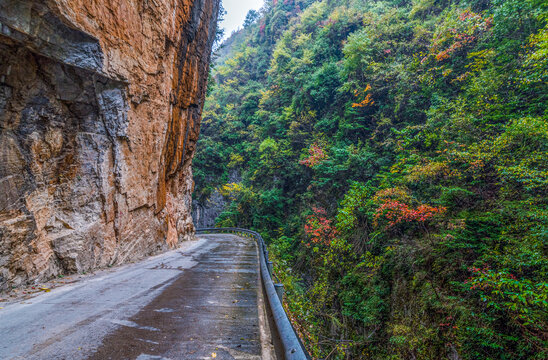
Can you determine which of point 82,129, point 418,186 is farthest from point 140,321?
point 418,186

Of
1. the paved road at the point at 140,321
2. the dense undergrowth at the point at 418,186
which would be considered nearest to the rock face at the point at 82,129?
the paved road at the point at 140,321

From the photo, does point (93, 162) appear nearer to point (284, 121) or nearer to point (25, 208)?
point (25, 208)

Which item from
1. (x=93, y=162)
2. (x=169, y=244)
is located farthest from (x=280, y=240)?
(x=93, y=162)

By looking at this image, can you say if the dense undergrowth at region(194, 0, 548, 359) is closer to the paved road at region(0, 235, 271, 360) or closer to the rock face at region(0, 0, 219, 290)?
the paved road at region(0, 235, 271, 360)

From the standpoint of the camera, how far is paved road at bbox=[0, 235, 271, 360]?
2959 mm

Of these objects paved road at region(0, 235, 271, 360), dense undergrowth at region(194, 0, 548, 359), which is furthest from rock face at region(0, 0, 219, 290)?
dense undergrowth at region(194, 0, 548, 359)

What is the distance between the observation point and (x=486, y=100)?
939cm

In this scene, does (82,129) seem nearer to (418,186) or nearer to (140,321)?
(140,321)

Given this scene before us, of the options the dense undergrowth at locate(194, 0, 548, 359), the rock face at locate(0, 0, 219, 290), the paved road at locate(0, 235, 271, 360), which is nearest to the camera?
the paved road at locate(0, 235, 271, 360)

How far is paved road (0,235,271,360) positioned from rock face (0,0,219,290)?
60.8 inches

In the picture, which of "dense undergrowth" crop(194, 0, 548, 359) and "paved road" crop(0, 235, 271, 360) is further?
"dense undergrowth" crop(194, 0, 548, 359)

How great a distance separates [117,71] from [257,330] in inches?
339

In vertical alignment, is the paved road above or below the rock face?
below

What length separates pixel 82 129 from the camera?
7504mm
